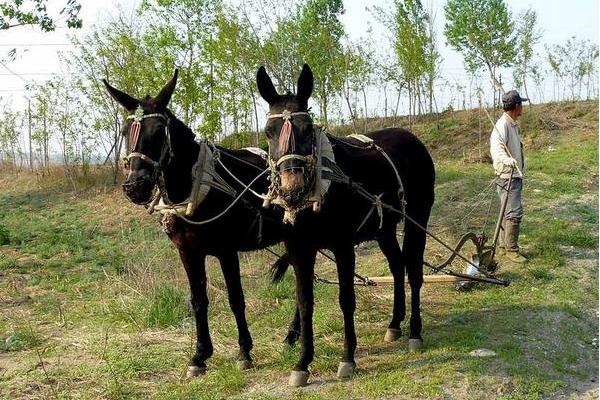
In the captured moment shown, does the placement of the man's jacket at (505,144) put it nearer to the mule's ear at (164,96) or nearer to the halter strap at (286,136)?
the halter strap at (286,136)

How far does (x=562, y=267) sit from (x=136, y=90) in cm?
1513

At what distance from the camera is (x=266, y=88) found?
3.80m

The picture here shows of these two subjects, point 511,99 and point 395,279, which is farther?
point 511,99

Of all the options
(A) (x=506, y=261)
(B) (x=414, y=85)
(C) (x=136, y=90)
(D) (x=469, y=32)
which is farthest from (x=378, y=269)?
(D) (x=469, y=32)

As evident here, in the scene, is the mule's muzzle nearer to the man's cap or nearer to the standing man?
the standing man

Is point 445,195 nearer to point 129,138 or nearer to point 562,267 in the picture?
point 562,267

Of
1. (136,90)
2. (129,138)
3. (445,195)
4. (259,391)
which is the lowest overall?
(259,391)

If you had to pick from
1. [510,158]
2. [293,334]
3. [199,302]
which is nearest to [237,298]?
[199,302]

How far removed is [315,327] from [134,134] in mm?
2463

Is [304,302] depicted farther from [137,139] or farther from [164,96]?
[164,96]

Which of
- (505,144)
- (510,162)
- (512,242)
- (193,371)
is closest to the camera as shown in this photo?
(193,371)

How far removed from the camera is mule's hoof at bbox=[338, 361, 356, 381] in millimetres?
4051

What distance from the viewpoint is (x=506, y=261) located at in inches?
281

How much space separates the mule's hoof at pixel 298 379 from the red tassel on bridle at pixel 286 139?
158cm
